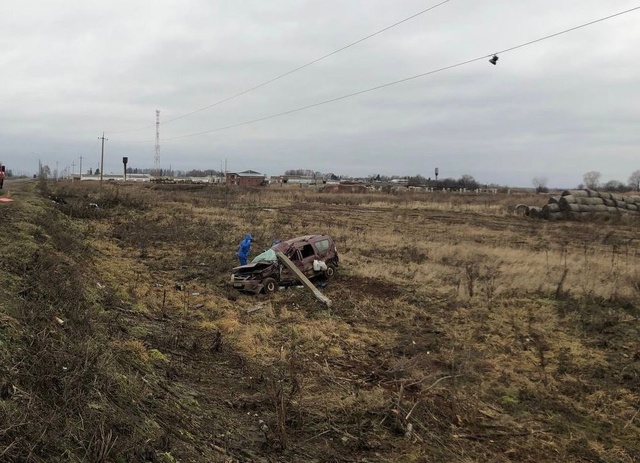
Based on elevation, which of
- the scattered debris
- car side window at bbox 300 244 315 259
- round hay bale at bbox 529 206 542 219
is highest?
round hay bale at bbox 529 206 542 219

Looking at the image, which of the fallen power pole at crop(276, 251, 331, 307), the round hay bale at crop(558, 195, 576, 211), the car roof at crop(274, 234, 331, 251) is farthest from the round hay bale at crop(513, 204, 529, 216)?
the fallen power pole at crop(276, 251, 331, 307)

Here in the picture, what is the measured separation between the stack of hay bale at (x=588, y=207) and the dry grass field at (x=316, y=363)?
23439mm

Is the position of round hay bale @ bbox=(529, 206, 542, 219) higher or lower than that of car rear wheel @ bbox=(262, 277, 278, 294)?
higher

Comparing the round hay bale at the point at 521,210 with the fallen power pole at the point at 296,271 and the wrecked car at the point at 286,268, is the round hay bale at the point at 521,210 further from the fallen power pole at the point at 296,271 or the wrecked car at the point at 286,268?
the fallen power pole at the point at 296,271

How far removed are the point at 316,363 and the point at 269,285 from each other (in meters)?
5.64

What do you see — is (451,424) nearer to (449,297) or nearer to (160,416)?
(160,416)

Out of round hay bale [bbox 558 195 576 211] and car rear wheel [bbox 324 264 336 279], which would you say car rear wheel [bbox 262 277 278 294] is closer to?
car rear wheel [bbox 324 264 336 279]

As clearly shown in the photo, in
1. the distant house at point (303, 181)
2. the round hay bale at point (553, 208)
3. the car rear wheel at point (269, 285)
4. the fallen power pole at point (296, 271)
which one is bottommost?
the car rear wheel at point (269, 285)

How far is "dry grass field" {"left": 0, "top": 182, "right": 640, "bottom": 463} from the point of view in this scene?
405 cm

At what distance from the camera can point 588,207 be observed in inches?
1513

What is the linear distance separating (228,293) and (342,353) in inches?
210

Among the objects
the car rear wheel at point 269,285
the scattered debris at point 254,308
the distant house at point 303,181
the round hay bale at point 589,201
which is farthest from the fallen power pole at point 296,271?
the distant house at point 303,181

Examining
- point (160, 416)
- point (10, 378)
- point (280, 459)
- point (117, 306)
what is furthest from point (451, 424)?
point (117, 306)

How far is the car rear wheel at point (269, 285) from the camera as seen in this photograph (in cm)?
1343
